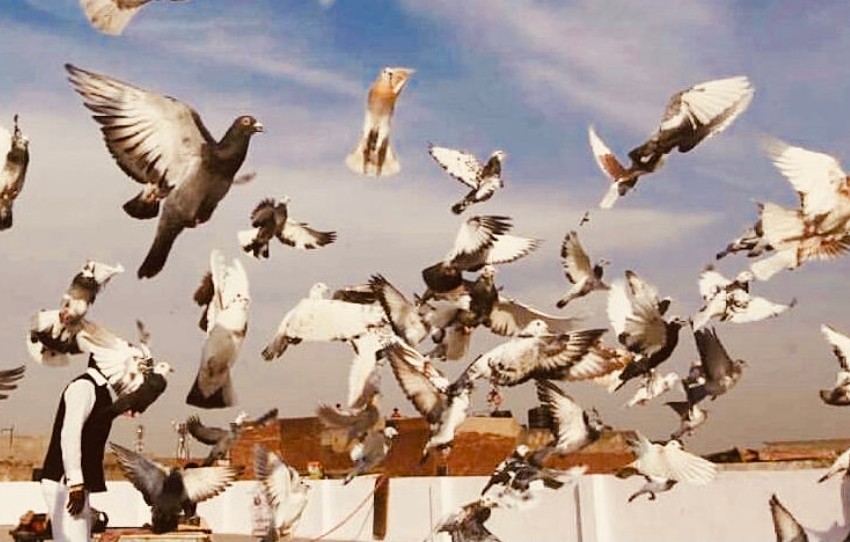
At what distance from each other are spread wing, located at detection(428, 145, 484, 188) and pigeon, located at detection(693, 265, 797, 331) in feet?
6.59

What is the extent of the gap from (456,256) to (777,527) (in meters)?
3.10

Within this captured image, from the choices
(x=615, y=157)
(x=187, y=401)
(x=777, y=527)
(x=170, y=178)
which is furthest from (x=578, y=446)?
(x=170, y=178)

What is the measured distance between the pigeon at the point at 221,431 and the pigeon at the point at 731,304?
344 cm

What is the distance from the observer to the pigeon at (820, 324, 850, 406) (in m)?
8.96

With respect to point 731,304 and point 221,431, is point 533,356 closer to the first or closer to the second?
point 731,304

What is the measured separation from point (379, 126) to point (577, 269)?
1.96m

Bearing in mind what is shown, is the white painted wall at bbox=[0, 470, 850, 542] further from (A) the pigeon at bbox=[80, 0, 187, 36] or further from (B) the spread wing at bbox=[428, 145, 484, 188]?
(A) the pigeon at bbox=[80, 0, 187, 36]

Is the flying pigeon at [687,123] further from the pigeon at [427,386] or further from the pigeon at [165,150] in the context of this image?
the pigeon at [165,150]

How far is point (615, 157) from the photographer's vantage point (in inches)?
362

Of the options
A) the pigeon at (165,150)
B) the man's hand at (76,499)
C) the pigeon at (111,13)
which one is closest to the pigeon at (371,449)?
the pigeon at (165,150)

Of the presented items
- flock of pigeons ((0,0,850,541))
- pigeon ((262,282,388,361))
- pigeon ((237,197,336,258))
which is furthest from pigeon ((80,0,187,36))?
pigeon ((262,282,388,361))

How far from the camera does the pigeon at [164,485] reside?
7906 millimetres

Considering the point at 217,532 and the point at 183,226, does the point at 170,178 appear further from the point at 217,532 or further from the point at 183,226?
the point at 217,532

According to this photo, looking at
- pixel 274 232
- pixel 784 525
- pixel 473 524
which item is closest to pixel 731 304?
pixel 784 525
